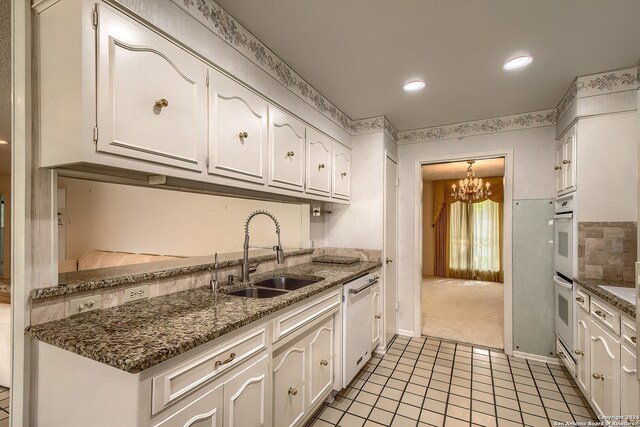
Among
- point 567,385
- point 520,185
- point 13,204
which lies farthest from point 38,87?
point 567,385

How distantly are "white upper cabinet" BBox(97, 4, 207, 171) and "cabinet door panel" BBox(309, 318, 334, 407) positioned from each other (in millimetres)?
1245

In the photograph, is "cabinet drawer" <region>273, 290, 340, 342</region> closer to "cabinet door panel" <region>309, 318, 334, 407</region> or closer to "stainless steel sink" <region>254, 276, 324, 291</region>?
"cabinet door panel" <region>309, 318, 334, 407</region>

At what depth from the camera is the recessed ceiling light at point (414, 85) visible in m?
2.31

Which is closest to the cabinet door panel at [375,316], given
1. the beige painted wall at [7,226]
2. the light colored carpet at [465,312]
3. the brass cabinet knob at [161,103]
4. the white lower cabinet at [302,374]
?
the white lower cabinet at [302,374]

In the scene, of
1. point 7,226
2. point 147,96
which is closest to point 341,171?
point 147,96

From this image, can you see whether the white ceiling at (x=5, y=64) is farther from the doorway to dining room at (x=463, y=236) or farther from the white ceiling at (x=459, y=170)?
the white ceiling at (x=459, y=170)

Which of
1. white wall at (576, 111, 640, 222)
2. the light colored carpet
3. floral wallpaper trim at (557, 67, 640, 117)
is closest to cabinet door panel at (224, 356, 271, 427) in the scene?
white wall at (576, 111, 640, 222)

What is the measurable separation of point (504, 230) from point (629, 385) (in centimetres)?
170

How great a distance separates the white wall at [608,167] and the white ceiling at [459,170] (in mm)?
2807

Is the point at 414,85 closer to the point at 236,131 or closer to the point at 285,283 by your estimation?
the point at 236,131

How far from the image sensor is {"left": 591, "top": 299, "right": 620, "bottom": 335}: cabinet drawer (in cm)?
159

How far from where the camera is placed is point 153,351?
33.8 inches

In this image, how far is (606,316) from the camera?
5.65 ft

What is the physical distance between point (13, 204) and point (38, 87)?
46cm
